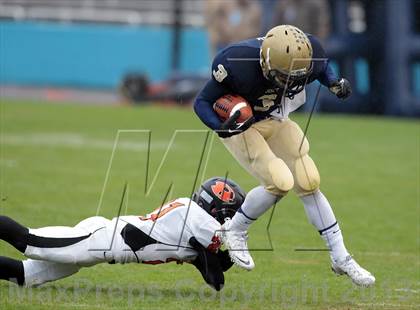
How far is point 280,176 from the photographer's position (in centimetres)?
539

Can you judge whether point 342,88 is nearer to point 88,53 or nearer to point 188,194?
point 188,194

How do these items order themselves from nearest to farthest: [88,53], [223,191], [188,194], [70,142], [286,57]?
[286,57] → [223,191] → [188,194] → [70,142] → [88,53]

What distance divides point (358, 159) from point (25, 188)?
5.73m

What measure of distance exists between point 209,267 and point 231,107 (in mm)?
961

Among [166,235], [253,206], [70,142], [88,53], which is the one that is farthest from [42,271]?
[88,53]

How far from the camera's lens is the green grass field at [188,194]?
5535mm

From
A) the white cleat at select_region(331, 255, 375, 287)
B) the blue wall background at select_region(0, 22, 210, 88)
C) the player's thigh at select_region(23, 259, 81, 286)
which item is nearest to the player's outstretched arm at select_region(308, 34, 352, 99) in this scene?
the white cleat at select_region(331, 255, 375, 287)

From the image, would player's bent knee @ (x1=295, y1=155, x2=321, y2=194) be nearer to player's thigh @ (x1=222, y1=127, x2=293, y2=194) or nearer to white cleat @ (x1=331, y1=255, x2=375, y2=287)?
player's thigh @ (x1=222, y1=127, x2=293, y2=194)

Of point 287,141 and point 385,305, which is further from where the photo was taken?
point 287,141

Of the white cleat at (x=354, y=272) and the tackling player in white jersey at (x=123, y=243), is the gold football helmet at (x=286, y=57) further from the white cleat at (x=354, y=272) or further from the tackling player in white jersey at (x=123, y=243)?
the white cleat at (x=354, y=272)

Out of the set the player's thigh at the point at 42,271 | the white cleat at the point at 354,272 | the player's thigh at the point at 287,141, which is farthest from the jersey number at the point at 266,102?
the player's thigh at the point at 42,271

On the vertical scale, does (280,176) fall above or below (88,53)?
above

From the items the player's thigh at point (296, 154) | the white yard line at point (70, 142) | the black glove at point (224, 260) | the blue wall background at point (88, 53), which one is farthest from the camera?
the blue wall background at point (88, 53)

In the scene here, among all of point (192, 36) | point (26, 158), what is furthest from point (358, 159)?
point (192, 36)
